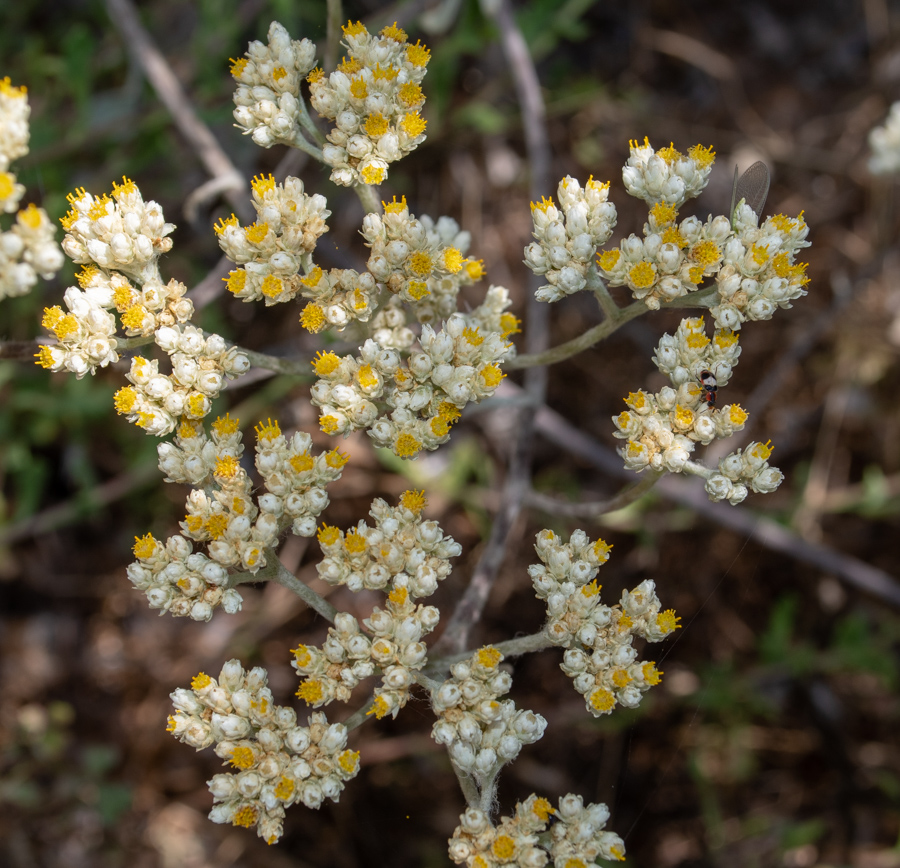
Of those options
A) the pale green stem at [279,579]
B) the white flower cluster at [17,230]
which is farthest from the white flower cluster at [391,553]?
the white flower cluster at [17,230]

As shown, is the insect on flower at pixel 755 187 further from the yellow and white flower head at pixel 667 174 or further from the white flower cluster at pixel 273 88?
the white flower cluster at pixel 273 88

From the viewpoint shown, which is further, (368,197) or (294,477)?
(368,197)

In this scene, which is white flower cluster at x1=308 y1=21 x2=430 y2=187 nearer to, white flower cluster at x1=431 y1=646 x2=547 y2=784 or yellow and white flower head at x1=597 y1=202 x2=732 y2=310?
yellow and white flower head at x1=597 y1=202 x2=732 y2=310

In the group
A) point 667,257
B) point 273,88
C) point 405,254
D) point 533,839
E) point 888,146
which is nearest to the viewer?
point 533,839

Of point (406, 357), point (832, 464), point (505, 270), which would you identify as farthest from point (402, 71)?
point (832, 464)

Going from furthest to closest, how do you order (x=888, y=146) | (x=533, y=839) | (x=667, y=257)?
(x=888, y=146) < (x=667, y=257) < (x=533, y=839)

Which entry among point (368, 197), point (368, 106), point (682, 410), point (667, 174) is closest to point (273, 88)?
point (368, 106)

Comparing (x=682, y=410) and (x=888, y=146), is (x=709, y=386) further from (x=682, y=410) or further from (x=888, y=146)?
(x=888, y=146)

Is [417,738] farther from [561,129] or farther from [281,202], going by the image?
[561,129]
